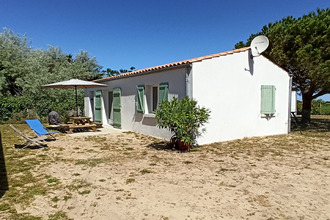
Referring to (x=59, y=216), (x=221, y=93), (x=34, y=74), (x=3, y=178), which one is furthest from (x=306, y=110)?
(x=34, y=74)

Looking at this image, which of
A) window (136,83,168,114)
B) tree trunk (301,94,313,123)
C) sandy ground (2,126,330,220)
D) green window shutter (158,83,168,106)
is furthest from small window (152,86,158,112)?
tree trunk (301,94,313,123)

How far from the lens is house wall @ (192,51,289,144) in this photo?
7.38 metres

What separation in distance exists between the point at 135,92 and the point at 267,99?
217 inches

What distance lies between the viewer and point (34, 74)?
16.9 m

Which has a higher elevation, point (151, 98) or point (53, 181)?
point (151, 98)

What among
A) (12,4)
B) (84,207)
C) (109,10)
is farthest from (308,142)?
(12,4)

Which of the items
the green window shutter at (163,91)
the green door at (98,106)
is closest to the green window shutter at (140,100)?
the green window shutter at (163,91)

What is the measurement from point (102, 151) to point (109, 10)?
983 centimetres

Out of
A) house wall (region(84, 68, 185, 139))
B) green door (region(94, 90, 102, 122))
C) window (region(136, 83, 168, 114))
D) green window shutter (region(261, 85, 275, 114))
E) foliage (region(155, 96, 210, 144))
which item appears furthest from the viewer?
green door (region(94, 90, 102, 122))

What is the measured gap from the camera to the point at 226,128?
26.1ft

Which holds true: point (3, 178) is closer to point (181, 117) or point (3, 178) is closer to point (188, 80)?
point (181, 117)

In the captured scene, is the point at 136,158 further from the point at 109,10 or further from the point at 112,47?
the point at 112,47

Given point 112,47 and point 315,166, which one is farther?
point 112,47

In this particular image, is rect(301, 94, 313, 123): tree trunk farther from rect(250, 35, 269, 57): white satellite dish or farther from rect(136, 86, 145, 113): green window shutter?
rect(136, 86, 145, 113): green window shutter
